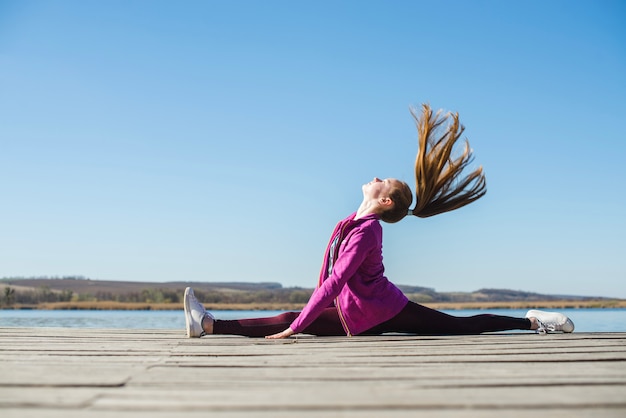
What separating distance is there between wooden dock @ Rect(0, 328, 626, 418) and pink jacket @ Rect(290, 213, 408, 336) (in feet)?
2.04

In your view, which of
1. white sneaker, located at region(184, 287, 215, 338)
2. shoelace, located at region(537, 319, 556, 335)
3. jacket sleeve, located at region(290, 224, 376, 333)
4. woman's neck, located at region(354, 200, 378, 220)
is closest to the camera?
jacket sleeve, located at region(290, 224, 376, 333)

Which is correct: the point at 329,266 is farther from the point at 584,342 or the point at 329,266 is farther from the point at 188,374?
the point at 188,374

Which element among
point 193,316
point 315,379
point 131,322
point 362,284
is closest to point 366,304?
point 362,284

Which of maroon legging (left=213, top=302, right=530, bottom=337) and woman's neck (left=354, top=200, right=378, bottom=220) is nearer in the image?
maroon legging (left=213, top=302, right=530, bottom=337)

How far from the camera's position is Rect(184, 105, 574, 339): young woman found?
15.5 feet

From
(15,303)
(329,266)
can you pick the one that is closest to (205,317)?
(329,266)

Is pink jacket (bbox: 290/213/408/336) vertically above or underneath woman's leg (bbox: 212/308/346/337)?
above

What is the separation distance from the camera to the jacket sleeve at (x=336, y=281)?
15.3 feet

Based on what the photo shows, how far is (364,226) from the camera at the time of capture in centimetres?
485

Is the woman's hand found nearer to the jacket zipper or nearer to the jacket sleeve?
the jacket sleeve

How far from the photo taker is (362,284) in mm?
4887

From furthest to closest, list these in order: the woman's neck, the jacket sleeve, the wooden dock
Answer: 1. the woman's neck
2. the jacket sleeve
3. the wooden dock

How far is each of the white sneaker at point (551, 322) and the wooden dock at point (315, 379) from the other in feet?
2.88

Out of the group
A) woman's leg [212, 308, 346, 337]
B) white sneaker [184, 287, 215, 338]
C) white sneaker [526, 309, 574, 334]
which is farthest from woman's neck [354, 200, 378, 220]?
white sneaker [526, 309, 574, 334]
